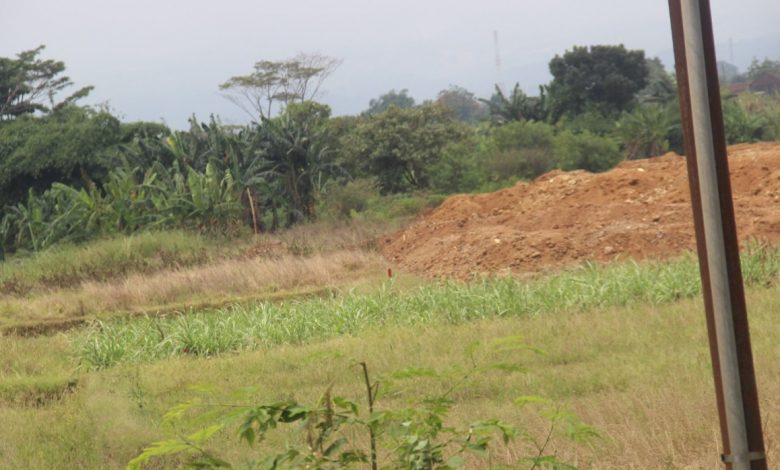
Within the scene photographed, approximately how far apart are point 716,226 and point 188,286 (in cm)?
1253

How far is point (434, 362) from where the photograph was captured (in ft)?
26.5

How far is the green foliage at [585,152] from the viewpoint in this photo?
87.5ft

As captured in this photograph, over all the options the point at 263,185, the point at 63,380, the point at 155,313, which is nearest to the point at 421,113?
the point at 263,185

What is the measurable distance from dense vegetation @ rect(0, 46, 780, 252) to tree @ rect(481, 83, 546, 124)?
43mm

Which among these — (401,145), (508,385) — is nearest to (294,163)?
(401,145)

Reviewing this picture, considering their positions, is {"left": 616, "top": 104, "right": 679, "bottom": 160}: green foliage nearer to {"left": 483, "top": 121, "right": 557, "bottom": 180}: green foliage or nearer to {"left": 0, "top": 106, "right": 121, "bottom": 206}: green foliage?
{"left": 483, "top": 121, "right": 557, "bottom": 180}: green foliage

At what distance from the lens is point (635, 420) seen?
5.27 m

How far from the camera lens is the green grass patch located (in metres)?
16.6

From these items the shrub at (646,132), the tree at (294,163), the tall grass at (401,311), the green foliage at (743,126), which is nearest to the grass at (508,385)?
the tall grass at (401,311)

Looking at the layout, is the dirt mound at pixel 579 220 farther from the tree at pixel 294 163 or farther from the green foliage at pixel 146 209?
the tree at pixel 294 163

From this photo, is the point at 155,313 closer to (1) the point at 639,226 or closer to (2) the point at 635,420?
(1) the point at 639,226

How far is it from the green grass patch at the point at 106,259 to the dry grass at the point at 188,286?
795mm

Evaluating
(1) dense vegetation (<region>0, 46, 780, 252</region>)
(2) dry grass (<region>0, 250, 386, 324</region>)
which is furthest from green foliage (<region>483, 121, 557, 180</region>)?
(2) dry grass (<region>0, 250, 386, 324</region>)

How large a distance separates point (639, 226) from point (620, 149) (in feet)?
52.5
